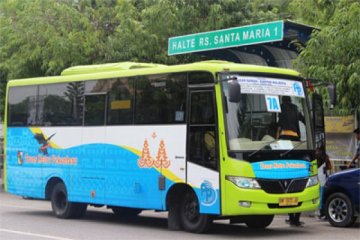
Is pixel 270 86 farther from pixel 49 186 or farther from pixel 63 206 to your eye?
pixel 49 186

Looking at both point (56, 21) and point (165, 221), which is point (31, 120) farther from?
point (56, 21)

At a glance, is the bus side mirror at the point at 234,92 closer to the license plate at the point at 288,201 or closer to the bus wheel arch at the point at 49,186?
the license plate at the point at 288,201

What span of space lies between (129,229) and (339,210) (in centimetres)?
443

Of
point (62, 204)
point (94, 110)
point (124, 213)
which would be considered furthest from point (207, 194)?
point (62, 204)

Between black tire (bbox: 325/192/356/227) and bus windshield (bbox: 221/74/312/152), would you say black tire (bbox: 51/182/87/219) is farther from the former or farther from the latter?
black tire (bbox: 325/192/356/227)

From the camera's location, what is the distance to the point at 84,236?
40.1 feet

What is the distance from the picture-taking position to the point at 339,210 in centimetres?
1402

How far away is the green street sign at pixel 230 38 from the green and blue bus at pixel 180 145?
3.86 metres

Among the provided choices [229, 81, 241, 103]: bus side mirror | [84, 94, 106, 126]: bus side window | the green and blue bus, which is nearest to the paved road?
the green and blue bus

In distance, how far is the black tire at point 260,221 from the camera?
13547 millimetres

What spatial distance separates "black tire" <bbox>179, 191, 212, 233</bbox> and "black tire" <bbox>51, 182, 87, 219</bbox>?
3757 millimetres

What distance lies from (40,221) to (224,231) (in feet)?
15.0

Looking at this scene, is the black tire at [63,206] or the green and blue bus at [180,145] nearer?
the green and blue bus at [180,145]

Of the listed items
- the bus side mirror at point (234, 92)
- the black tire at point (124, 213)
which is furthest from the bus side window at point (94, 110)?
the bus side mirror at point (234, 92)
